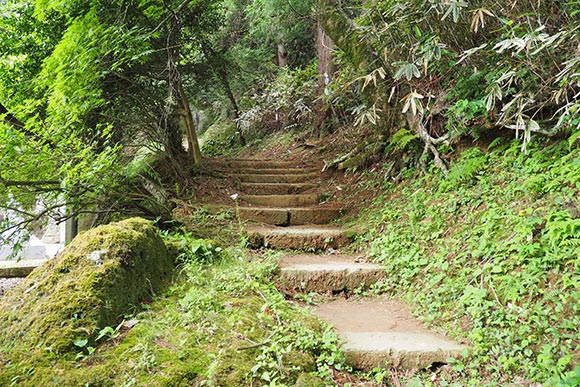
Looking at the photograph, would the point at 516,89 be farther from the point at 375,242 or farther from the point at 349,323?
the point at 349,323

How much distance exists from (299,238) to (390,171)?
1806mm

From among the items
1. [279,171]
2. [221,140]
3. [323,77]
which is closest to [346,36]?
[279,171]

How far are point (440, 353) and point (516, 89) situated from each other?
276 cm

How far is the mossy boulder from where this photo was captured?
2.22 m

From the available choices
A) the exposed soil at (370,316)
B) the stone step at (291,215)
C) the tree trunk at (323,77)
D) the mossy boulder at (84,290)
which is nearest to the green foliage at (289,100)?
the tree trunk at (323,77)

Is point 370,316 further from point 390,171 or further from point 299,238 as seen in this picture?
point 390,171

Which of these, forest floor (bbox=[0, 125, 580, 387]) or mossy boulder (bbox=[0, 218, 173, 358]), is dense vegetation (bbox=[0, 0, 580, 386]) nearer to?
forest floor (bbox=[0, 125, 580, 387])

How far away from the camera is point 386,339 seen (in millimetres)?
2695

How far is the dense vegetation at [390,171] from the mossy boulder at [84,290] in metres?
0.17

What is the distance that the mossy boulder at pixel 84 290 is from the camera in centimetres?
222

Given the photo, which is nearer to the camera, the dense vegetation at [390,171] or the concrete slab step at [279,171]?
the dense vegetation at [390,171]

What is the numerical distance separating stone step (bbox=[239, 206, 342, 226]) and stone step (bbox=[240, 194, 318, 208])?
60 cm

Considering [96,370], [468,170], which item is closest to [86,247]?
[96,370]

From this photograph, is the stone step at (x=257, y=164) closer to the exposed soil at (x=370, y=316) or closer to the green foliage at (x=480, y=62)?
the green foliage at (x=480, y=62)
